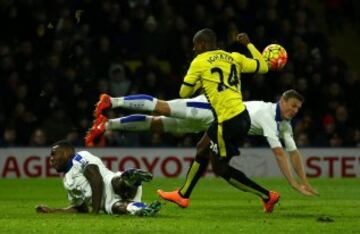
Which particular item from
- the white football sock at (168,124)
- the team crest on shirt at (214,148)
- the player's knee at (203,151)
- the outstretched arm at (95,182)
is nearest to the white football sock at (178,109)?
the white football sock at (168,124)

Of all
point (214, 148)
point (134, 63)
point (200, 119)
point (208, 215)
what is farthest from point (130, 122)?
point (134, 63)

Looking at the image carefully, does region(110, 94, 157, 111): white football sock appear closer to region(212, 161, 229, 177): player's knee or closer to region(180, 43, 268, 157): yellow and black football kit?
region(180, 43, 268, 157): yellow and black football kit

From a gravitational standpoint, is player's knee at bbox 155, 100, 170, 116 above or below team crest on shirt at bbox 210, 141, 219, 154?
above

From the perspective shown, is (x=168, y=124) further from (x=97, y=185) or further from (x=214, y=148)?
(x=97, y=185)

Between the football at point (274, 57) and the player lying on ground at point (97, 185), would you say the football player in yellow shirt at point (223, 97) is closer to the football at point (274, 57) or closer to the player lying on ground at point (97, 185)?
the football at point (274, 57)

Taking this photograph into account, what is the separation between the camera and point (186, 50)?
18.5m

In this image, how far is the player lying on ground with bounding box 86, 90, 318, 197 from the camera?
11.4m

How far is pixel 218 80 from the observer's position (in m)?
10.6

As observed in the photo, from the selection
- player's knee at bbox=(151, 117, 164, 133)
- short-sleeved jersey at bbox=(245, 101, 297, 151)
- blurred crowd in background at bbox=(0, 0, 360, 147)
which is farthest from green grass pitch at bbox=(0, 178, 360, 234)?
blurred crowd in background at bbox=(0, 0, 360, 147)

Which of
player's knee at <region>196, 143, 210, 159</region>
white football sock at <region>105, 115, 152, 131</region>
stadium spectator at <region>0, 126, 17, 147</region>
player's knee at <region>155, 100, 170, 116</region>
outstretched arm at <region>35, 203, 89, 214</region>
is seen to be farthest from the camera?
stadium spectator at <region>0, 126, 17, 147</region>

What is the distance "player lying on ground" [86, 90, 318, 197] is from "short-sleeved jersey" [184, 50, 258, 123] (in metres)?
0.88

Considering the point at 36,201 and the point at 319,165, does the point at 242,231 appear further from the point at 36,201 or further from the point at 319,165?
the point at 319,165

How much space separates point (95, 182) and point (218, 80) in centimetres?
174

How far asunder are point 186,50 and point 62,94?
2.33 meters
